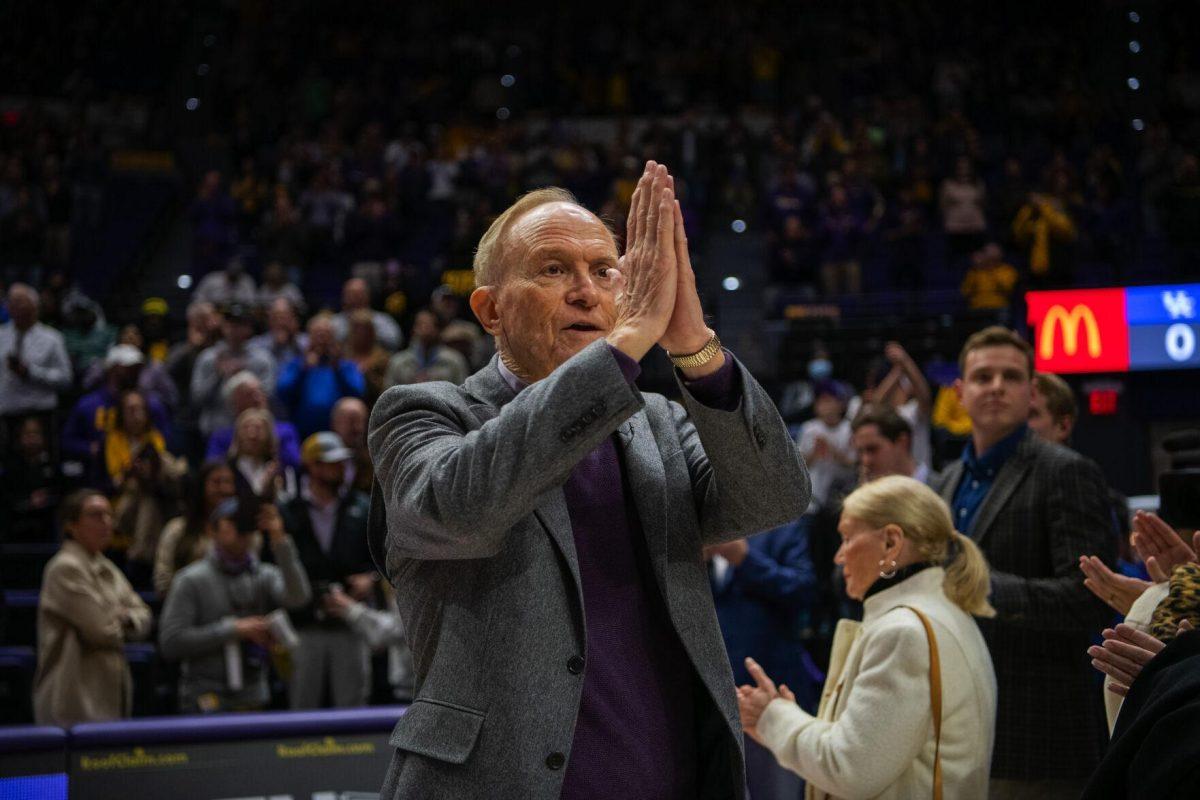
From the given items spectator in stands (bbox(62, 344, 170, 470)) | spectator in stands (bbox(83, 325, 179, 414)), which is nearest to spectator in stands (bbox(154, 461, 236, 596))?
spectator in stands (bbox(62, 344, 170, 470))

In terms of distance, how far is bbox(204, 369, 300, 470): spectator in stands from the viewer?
26.6ft

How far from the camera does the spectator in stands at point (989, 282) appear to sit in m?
12.5

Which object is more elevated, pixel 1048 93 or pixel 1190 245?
pixel 1048 93

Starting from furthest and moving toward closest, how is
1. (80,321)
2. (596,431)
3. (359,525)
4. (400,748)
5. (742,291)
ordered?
(742,291), (80,321), (359,525), (400,748), (596,431)

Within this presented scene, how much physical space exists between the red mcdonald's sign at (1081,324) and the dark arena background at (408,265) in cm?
2

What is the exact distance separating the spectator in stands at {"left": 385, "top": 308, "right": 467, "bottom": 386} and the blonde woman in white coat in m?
4.76

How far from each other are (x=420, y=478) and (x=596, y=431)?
290mm

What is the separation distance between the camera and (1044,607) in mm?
3744

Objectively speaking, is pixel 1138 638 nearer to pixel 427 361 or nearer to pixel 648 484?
pixel 648 484

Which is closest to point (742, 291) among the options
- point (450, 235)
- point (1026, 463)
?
point (450, 235)

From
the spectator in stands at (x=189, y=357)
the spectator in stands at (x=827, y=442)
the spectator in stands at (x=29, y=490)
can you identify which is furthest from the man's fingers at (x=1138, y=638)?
the spectator in stands at (x=189, y=357)

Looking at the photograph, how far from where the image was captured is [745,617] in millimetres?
5887

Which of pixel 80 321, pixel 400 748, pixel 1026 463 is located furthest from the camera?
pixel 80 321

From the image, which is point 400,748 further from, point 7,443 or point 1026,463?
point 7,443
